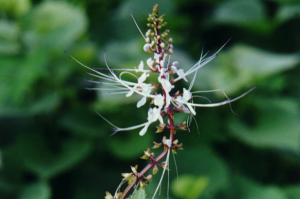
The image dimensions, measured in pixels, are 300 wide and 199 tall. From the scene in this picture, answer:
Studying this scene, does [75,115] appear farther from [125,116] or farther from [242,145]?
[242,145]

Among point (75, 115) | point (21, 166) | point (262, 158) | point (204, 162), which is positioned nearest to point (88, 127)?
point (75, 115)

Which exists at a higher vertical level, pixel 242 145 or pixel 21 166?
pixel 21 166

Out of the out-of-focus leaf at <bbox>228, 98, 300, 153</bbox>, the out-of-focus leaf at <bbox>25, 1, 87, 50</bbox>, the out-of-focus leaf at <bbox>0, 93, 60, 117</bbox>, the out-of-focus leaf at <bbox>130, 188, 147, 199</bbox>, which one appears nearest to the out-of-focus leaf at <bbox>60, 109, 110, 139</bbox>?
the out-of-focus leaf at <bbox>0, 93, 60, 117</bbox>

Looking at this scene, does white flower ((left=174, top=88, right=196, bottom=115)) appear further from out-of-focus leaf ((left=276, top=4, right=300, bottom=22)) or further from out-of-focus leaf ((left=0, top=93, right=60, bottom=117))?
out-of-focus leaf ((left=276, top=4, right=300, bottom=22))

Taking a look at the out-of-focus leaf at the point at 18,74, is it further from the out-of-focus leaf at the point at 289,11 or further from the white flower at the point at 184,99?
the out-of-focus leaf at the point at 289,11

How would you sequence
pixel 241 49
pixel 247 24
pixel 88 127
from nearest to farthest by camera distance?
pixel 88 127, pixel 241 49, pixel 247 24

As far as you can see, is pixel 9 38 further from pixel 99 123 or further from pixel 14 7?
pixel 99 123

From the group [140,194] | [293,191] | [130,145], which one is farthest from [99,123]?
[140,194]
